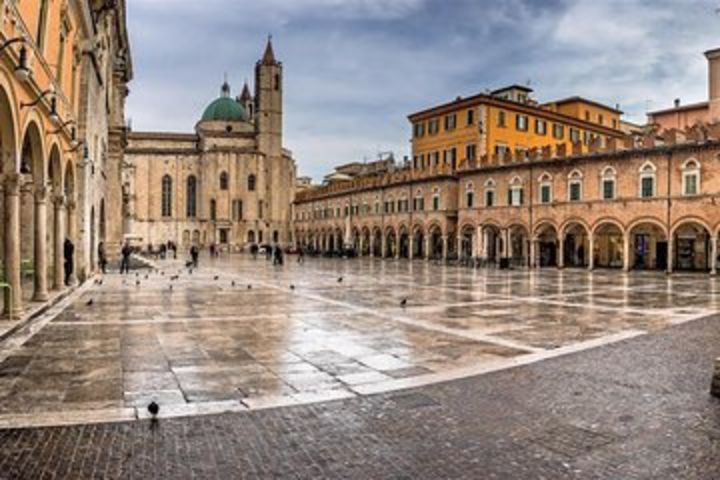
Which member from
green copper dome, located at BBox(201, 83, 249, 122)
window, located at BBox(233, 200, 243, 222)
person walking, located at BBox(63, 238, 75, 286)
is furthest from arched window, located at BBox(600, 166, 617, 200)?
green copper dome, located at BBox(201, 83, 249, 122)

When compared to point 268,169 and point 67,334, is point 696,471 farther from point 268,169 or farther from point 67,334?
point 268,169

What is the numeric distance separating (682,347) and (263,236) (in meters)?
81.0

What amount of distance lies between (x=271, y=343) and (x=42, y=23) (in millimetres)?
9548

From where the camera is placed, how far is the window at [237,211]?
290ft

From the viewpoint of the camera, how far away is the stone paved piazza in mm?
7074

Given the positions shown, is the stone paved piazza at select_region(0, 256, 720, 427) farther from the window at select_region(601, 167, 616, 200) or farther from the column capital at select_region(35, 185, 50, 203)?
the window at select_region(601, 167, 616, 200)

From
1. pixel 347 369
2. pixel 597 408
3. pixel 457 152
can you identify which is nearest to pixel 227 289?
pixel 347 369

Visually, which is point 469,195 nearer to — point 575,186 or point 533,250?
point 533,250

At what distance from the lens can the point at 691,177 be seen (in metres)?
34.1

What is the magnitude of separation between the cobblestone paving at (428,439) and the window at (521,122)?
4687cm

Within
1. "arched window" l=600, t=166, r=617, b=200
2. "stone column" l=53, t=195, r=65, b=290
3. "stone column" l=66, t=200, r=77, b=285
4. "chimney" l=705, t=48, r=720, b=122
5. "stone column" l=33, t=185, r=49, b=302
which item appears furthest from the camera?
"chimney" l=705, t=48, r=720, b=122

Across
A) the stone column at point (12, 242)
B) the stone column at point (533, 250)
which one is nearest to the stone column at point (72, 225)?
the stone column at point (12, 242)

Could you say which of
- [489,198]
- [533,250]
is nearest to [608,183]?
[533,250]

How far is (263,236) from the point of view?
8900 cm
